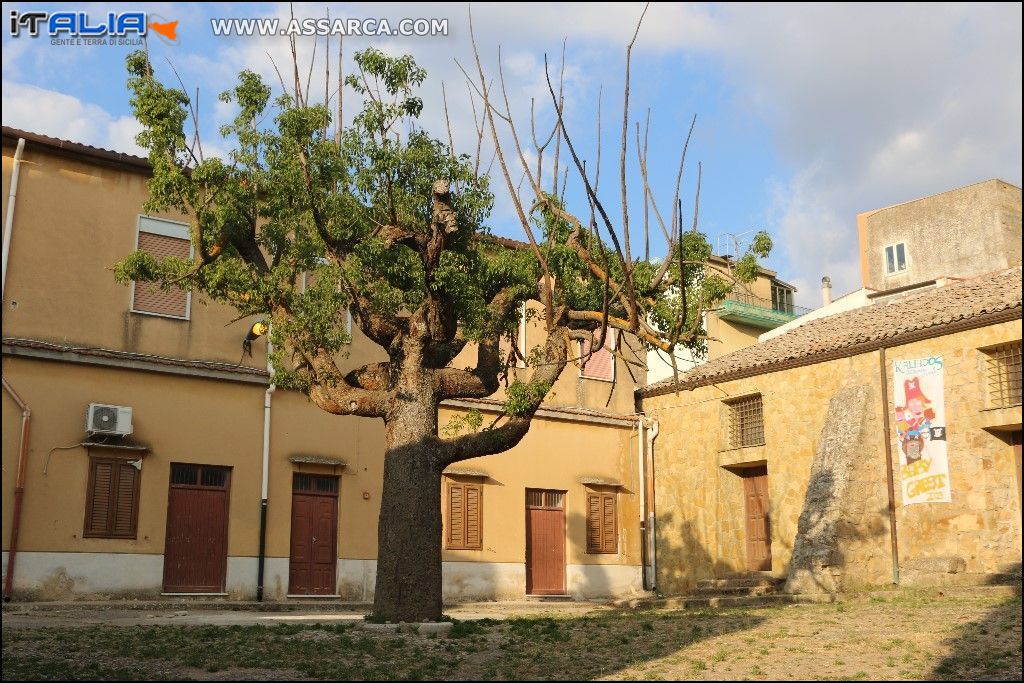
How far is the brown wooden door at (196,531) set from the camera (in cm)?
1709

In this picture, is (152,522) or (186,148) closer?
(186,148)

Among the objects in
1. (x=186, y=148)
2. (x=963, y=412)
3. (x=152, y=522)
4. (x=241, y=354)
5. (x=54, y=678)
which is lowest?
(x=54, y=678)

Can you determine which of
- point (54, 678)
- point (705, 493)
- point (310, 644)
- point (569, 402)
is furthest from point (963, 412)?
point (54, 678)

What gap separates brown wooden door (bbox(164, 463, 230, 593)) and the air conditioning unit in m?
1.21

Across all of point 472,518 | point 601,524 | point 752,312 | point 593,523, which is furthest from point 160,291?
point 752,312

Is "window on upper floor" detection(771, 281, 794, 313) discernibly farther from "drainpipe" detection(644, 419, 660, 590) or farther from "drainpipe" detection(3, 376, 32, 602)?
"drainpipe" detection(3, 376, 32, 602)

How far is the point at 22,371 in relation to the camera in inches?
629

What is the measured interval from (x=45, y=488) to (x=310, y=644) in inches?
312

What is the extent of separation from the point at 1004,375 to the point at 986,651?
8.83m

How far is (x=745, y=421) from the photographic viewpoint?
71.3 feet

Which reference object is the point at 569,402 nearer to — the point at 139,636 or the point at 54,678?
the point at 139,636

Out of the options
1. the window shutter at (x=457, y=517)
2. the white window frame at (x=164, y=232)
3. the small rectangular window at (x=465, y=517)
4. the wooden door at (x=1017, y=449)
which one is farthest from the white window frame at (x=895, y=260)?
the white window frame at (x=164, y=232)

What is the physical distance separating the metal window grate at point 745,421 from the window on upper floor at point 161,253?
11110mm

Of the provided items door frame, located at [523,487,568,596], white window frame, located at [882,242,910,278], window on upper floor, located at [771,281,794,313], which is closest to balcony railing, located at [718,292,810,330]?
window on upper floor, located at [771,281,794,313]
